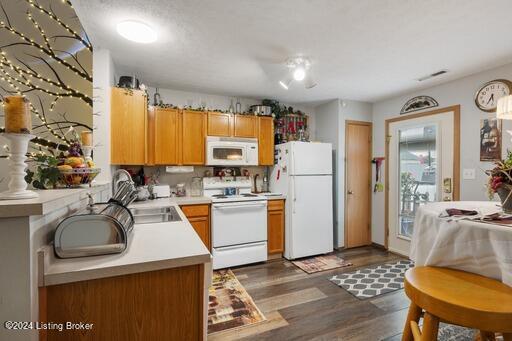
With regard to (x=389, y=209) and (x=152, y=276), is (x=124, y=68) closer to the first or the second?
(x=152, y=276)

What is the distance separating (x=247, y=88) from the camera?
134 inches

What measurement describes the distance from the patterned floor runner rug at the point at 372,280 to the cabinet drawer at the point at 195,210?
5.65ft

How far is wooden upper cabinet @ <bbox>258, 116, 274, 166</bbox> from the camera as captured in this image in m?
3.71

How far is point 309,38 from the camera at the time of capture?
208 cm

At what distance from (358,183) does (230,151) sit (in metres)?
2.21

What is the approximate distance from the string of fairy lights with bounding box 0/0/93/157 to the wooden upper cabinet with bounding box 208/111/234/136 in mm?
1435

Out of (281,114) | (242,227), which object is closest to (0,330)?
(242,227)

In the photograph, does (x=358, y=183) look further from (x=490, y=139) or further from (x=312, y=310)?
(x=312, y=310)

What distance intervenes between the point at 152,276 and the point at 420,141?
378cm

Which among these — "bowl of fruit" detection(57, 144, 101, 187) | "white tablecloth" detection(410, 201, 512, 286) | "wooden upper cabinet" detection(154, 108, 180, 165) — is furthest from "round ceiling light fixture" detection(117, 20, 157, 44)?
"white tablecloth" detection(410, 201, 512, 286)

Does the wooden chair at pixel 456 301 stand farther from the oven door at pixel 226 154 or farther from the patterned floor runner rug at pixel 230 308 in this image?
the oven door at pixel 226 154

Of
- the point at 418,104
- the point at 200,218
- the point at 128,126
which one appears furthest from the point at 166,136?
the point at 418,104

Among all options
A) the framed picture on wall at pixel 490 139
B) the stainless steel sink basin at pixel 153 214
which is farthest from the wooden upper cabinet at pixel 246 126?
the framed picture on wall at pixel 490 139

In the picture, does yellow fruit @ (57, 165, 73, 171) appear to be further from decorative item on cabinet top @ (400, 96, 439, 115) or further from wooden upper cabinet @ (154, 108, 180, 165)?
decorative item on cabinet top @ (400, 96, 439, 115)
